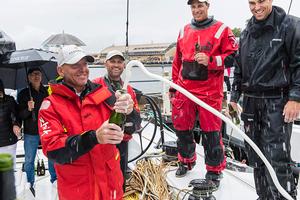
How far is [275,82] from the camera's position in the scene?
2172mm

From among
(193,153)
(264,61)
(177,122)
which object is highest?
(264,61)

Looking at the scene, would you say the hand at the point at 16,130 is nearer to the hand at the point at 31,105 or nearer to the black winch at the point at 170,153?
the hand at the point at 31,105

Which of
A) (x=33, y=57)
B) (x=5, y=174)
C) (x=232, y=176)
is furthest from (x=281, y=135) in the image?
(x=33, y=57)

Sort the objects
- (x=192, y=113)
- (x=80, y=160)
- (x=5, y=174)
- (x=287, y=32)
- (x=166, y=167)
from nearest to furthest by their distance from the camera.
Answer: (x=5, y=174) → (x=80, y=160) → (x=287, y=32) → (x=192, y=113) → (x=166, y=167)

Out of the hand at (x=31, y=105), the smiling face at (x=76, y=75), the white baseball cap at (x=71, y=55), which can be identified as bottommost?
the hand at (x=31, y=105)

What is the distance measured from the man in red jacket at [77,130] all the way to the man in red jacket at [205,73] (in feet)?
4.22

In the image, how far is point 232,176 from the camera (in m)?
3.32

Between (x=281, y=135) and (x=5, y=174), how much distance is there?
1.91 meters

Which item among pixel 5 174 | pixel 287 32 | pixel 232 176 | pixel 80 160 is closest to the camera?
pixel 5 174

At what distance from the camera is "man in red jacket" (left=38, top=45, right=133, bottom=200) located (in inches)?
64.0

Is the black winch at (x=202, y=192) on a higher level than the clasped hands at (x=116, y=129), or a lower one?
lower

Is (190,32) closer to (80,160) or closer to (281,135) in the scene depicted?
(281,135)

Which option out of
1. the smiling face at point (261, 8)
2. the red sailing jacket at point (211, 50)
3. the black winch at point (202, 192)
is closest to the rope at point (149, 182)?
the black winch at point (202, 192)

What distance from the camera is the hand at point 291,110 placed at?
2043 millimetres
